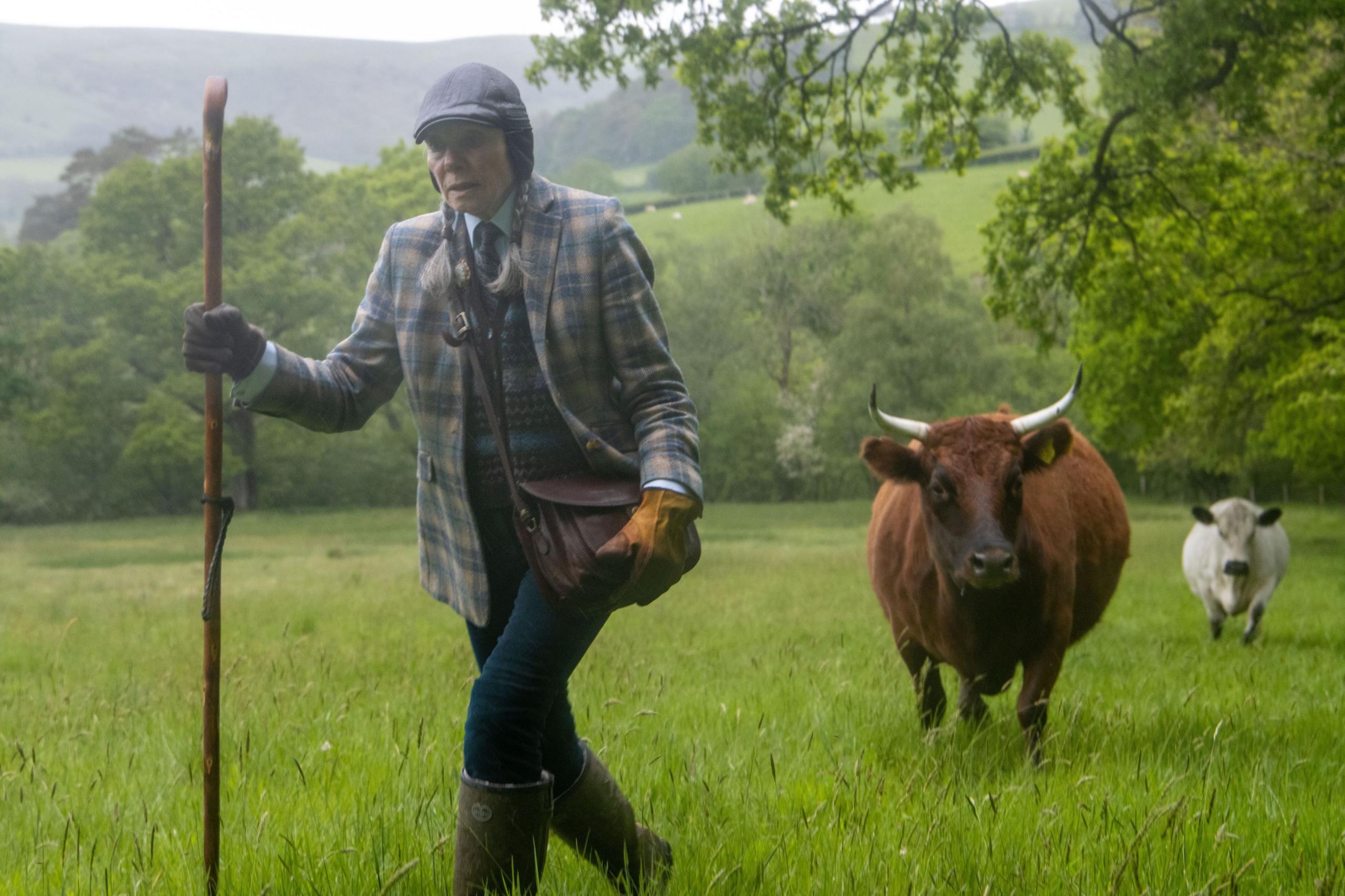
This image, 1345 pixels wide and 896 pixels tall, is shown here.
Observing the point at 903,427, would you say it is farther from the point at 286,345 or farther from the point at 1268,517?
the point at 286,345

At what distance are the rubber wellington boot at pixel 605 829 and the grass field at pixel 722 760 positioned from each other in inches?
3.4

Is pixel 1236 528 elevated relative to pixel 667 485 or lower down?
lower down

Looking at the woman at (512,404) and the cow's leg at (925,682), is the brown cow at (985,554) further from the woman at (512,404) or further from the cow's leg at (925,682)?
the woman at (512,404)

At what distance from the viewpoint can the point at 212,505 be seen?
2.77m

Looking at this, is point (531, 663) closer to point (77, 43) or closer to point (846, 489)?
point (846, 489)

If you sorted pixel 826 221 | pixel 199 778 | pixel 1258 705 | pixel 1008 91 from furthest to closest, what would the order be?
pixel 826 221 < pixel 1008 91 < pixel 1258 705 < pixel 199 778

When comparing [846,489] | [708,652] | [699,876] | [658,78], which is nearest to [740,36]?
[658,78]

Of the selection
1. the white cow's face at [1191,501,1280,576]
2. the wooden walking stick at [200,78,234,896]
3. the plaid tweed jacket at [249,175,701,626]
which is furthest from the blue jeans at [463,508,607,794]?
the white cow's face at [1191,501,1280,576]

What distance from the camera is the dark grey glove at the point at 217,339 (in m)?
2.72

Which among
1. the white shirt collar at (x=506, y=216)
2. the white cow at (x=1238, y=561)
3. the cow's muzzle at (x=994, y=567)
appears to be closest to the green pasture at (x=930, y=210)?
the white cow at (x=1238, y=561)

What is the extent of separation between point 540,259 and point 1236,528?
1061 cm

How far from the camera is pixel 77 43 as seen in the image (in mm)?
147250

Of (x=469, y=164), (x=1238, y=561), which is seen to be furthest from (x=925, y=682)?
(x=1238, y=561)

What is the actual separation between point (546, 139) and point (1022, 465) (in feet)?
353
